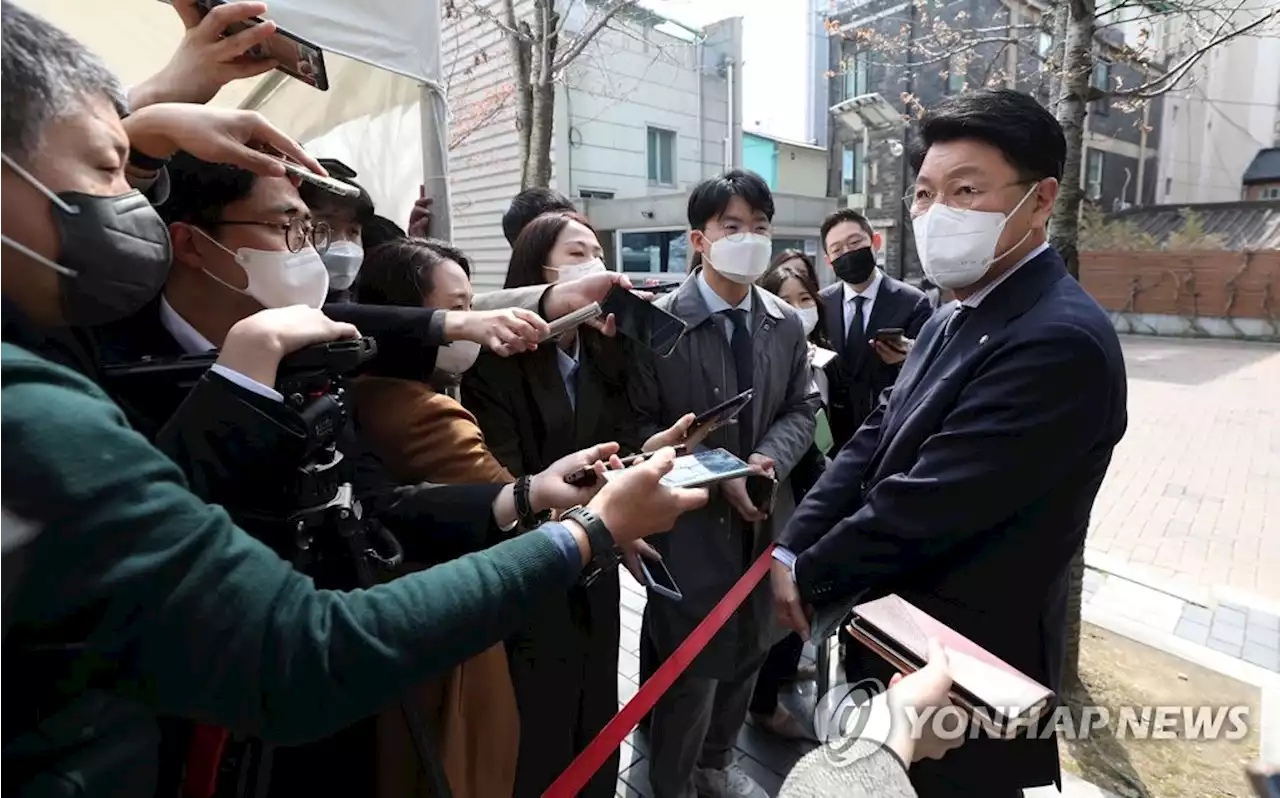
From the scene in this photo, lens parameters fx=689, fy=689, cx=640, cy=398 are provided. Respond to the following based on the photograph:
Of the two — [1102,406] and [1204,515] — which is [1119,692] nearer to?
[1102,406]

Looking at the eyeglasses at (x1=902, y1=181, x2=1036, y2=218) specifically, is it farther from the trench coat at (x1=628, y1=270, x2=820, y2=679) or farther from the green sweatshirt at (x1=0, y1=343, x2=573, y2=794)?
the green sweatshirt at (x1=0, y1=343, x2=573, y2=794)

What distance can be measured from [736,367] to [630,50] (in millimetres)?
12992

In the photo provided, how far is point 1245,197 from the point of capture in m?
25.1

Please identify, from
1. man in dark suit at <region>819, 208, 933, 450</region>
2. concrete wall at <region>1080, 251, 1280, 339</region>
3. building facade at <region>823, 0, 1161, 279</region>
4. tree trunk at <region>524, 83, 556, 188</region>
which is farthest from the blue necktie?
concrete wall at <region>1080, 251, 1280, 339</region>

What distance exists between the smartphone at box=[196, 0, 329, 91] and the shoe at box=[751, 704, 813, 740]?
112 inches

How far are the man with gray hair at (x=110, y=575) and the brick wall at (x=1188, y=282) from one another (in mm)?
19206

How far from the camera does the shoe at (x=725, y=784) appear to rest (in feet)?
8.30

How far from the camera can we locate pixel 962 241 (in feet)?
5.80

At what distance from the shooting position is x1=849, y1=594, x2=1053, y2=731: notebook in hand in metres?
1.03

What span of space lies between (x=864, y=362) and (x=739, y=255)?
1.42 meters

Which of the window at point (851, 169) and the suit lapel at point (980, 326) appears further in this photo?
the window at point (851, 169)

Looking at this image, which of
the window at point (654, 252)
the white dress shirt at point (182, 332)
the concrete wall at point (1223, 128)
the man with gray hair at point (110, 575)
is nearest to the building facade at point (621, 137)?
the window at point (654, 252)

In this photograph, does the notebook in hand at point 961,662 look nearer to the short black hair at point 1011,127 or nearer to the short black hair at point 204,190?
the short black hair at point 1011,127

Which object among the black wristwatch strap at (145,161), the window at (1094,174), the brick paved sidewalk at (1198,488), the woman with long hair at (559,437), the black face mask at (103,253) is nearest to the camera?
the black face mask at (103,253)
